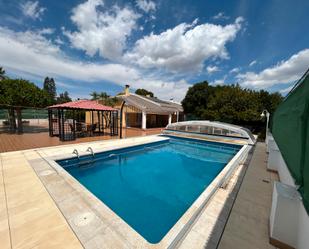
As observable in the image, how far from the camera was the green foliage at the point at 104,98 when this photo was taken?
72.4 feet

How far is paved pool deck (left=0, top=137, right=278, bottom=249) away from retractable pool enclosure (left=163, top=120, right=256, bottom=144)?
8230mm

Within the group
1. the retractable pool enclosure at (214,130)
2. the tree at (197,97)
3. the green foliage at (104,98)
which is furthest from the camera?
the tree at (197,97)

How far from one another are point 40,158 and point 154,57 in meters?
17.9

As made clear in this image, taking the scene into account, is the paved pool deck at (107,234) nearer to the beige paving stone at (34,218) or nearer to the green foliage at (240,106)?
the beige paving stone at (34,218)

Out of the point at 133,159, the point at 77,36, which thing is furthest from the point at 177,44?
the point at 133,159

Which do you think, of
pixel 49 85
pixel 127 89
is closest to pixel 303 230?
pixel 127 89

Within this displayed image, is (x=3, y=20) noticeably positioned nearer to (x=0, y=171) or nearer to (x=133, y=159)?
(x=0, y=171)

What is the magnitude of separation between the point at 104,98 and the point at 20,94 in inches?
469

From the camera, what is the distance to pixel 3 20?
7.96m

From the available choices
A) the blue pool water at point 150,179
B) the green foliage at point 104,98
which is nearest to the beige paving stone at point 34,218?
the blue pool water at point 150,179

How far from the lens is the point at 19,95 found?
1186 centimetres

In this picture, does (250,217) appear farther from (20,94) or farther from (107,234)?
(20,94)

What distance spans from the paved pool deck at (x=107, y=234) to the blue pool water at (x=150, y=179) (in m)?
1.26

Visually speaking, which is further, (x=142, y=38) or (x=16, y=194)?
(x=142, y=38)
